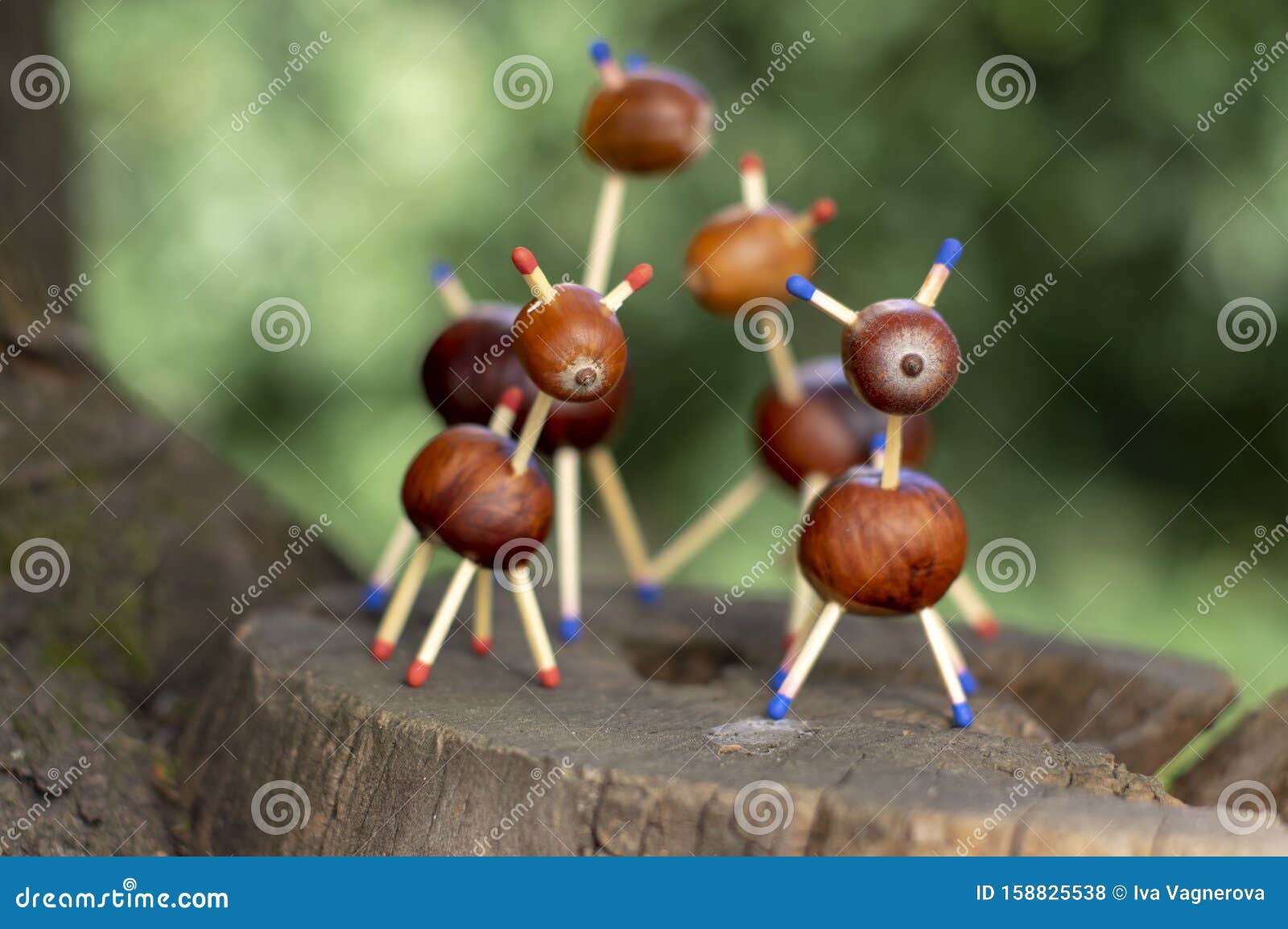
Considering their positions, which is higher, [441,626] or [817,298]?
[817,298]

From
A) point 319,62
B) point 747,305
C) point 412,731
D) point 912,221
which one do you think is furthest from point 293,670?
point 319,62

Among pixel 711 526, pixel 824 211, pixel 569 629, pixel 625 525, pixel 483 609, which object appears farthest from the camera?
pixel 625 525

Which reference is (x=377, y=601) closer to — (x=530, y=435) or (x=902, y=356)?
(x=530, y=435)

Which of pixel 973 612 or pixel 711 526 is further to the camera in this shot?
pixel 711 526

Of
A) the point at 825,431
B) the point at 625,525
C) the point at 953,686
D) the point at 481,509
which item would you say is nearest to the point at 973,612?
the point at 825,431

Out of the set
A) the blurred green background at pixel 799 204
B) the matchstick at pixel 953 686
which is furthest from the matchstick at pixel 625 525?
the blurred green background at pixel 799 204

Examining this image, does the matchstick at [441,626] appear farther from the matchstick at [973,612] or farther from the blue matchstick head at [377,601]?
the matchstick at [973,612]

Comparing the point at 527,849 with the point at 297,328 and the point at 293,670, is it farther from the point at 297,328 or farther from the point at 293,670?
the point at 297,328

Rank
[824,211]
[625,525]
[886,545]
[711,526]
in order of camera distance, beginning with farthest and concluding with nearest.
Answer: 1. [625,525]
2. [711,526]
3. [824,211]
4. [886,545]
